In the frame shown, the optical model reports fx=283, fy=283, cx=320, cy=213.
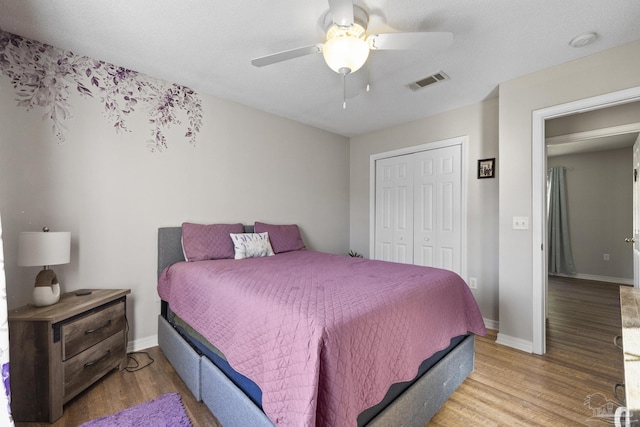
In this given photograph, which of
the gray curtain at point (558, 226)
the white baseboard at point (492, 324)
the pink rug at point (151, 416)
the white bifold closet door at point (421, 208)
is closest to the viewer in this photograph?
the pink rug at point (151, 416)

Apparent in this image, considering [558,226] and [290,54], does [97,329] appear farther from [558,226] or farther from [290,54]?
[558,226]

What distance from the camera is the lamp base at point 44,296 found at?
5.56 feet

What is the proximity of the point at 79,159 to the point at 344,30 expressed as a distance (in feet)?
6.95

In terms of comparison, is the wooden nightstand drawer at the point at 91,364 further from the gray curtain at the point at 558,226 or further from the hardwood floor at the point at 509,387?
the gray curtain at the point at 558,226

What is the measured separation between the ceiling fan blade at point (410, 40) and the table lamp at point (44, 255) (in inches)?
86.9

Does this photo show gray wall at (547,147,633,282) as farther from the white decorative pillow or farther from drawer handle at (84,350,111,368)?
drawer handle at (84,350,111,368)

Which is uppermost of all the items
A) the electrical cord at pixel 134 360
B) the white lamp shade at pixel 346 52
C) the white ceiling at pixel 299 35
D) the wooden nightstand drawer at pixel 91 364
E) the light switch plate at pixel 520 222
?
the white ceiling at pixel 299 35

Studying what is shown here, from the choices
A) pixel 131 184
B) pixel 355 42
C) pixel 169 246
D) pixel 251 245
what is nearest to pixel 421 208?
pixel 251 245

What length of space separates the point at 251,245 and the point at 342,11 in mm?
1973

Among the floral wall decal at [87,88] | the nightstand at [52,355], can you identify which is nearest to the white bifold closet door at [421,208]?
the floral wall decal at [87,88]

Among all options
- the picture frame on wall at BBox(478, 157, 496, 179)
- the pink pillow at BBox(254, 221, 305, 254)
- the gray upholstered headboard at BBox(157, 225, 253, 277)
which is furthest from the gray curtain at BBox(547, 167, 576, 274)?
the gray upholstered headboard at BBox(157, 225, 253, 277)

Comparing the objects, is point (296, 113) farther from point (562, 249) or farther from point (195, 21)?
point (562, 249)

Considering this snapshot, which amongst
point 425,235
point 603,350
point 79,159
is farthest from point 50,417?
point 603,350

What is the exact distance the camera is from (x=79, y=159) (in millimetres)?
2133
